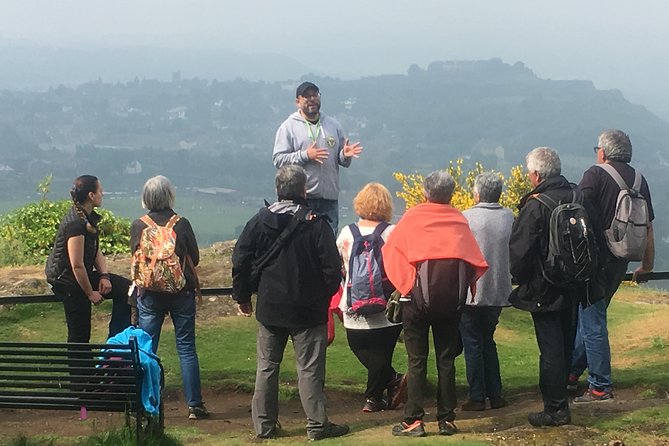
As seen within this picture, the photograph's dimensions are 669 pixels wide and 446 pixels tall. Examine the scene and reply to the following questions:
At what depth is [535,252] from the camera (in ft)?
20.3

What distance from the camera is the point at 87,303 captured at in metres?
7.28

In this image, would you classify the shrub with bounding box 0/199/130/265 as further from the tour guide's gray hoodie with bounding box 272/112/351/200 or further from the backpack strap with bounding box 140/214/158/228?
the backpack strap with bounding box 140/214/158/228

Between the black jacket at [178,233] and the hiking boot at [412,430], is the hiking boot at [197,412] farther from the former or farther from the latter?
the hiking boot at [412,430]

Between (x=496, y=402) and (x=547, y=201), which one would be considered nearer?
(x=547, y=201)

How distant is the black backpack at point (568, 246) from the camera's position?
19.8 ft

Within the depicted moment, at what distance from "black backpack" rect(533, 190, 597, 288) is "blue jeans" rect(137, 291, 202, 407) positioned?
9.05 ft

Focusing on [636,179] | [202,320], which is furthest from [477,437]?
[202,320]

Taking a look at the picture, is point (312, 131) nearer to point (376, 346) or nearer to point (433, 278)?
point (376, 346)

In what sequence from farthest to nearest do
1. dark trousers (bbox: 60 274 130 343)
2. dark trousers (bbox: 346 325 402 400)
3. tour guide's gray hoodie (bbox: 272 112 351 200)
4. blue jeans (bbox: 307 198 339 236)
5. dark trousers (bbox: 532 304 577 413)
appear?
blue jeans (bbox: 307 198 339 236) → tour guide's gray hoodie (bbox: 272 112 351 200) → dark trousers (bbox: 60 274 130 343) → dark trousers (bbox: 346 325 402 400) → dark trousers (bbox: 532 304 577 413)

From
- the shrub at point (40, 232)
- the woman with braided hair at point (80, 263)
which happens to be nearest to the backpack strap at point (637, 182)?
the woman with braided hair at point (80, 263)

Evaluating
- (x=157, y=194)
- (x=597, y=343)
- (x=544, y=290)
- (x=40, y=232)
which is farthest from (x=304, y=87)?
(x=40, y=232)

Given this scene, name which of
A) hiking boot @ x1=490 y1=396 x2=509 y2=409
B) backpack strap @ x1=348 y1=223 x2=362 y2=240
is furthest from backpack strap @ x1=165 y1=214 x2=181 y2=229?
hiking boot @ x1=490 y1=396 x2=509 y2=409

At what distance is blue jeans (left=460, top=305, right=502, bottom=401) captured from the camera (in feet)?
23.2

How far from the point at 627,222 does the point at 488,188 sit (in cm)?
108
